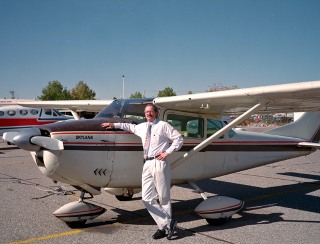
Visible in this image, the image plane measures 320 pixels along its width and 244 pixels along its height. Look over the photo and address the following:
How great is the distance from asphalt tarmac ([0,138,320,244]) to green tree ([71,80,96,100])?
73679 millimetres

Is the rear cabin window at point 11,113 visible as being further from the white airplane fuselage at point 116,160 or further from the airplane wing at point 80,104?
the white airplane fuselage at point 116,160

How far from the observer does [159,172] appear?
4.61 meters

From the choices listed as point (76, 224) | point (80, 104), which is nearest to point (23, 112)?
point (80, 104)

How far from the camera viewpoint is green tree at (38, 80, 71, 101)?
73.0m

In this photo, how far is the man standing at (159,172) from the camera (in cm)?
463

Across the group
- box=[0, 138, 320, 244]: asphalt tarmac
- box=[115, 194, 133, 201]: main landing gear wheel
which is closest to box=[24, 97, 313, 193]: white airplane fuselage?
box=[0, 138, 320, 244]: asphalt tarmac

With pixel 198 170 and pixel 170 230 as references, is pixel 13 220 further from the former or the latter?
pixel 198 170

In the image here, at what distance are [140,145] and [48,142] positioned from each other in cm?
143

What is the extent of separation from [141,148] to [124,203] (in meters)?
1.77

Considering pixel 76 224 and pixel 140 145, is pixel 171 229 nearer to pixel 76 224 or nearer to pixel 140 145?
pixel 140 145

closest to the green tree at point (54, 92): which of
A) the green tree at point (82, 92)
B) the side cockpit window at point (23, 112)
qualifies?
the green tree at point (82, 92)

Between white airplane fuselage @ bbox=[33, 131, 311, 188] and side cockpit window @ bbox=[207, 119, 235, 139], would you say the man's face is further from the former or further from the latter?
side cockpit window @ bbox=[207, 119, 235, 139]

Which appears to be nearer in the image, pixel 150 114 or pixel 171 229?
pixel 171 229

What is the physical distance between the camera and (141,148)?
17.5 ft
